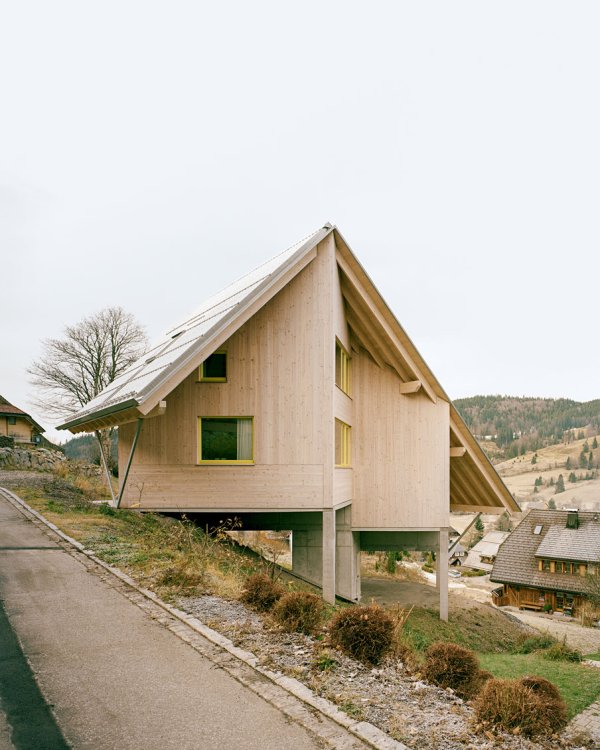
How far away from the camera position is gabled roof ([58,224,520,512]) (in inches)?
476

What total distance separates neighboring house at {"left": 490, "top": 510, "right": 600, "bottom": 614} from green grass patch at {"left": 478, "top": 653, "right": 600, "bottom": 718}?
30.6 m

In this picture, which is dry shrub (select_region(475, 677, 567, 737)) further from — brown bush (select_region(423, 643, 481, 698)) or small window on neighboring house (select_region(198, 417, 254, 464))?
small window on neighboring house (select_region(198, 417, 254, 464))

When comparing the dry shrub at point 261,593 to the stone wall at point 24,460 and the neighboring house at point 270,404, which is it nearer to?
the neighboring house at point 270,404

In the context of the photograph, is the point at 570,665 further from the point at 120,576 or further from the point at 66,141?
the point at 66,141

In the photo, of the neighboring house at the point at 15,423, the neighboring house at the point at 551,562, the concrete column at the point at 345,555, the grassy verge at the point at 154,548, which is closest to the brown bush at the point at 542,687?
the grassy verge at the point at 154,548

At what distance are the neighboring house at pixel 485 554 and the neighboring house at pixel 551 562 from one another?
21.6 meters

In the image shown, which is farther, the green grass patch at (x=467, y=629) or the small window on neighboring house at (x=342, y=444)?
the green grass patch at (x=467, y=629)

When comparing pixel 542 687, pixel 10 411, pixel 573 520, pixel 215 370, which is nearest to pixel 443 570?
pixel 215 370

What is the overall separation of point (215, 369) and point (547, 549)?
3854cm

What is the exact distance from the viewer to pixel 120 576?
969cm

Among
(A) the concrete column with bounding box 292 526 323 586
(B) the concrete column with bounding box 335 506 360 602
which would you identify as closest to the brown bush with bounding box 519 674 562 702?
(A) the concrete column with bounding box 292 526 323 586

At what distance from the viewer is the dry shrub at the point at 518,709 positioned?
537 centimetres

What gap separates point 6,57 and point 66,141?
7120 millimetres

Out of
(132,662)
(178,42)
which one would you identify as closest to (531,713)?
(132,662)
